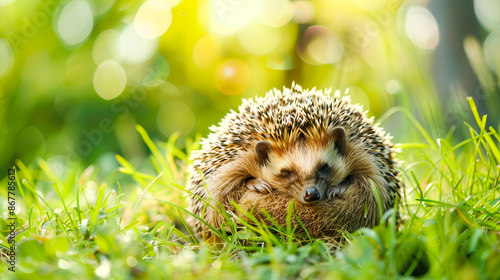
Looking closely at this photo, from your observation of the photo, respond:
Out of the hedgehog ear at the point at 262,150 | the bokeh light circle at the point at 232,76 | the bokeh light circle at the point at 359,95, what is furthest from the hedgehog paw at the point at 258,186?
the bokeh light circle at the point at 232,76

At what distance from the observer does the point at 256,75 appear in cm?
603

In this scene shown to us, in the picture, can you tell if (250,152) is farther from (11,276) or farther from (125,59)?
(125,59)

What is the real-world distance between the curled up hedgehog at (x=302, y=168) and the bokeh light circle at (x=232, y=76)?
3.53 m

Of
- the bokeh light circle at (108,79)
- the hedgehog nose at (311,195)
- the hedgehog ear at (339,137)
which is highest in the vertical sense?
the bokeh light circle at (108,79)

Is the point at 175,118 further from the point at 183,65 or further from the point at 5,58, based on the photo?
the point at 5,58

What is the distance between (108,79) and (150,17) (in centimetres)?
105

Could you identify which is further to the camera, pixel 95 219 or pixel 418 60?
pixel 418 60

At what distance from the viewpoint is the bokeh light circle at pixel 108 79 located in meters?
5.75

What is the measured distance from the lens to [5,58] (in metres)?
5.24

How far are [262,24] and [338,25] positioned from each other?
1.14m

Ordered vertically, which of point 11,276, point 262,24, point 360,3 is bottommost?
point 11,276

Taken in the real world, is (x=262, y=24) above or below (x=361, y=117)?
above

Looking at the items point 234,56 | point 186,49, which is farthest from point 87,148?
point 234,56

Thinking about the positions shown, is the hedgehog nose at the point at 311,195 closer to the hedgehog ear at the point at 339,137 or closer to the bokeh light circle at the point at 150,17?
the hedgehog ear at the point at 339,137
